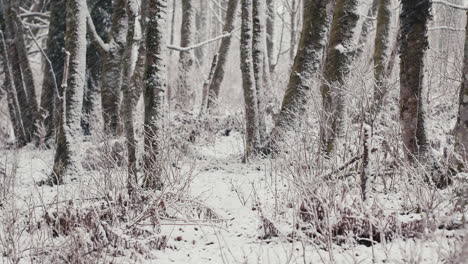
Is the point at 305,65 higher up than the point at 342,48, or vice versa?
the point at 342,48

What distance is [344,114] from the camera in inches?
185

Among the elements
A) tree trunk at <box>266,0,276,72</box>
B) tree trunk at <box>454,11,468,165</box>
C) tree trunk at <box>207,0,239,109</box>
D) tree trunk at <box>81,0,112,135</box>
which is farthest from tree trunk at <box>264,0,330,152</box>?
tree trunk at <box>266,0,276,72</box>

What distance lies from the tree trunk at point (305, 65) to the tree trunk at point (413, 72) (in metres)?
1.53

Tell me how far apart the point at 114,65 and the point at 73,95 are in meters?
1.84

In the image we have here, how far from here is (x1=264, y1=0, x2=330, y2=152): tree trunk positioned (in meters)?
5.15

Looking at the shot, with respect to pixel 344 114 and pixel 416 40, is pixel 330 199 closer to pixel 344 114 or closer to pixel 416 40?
pixel 416 40

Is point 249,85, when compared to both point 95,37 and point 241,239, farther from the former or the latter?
point 241,239

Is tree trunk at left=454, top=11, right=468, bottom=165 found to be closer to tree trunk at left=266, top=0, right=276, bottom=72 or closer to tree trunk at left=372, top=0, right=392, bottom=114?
tree trunk at left=372, top=0, right=392, bottom=114

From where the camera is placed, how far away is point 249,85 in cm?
548

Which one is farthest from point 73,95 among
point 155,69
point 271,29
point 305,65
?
point 271,29

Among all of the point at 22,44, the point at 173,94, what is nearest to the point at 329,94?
the point at 22,44

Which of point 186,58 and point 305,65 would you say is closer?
point 305,65

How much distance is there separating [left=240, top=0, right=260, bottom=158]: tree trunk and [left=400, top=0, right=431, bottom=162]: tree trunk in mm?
1955

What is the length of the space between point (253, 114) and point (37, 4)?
8.17 metres
